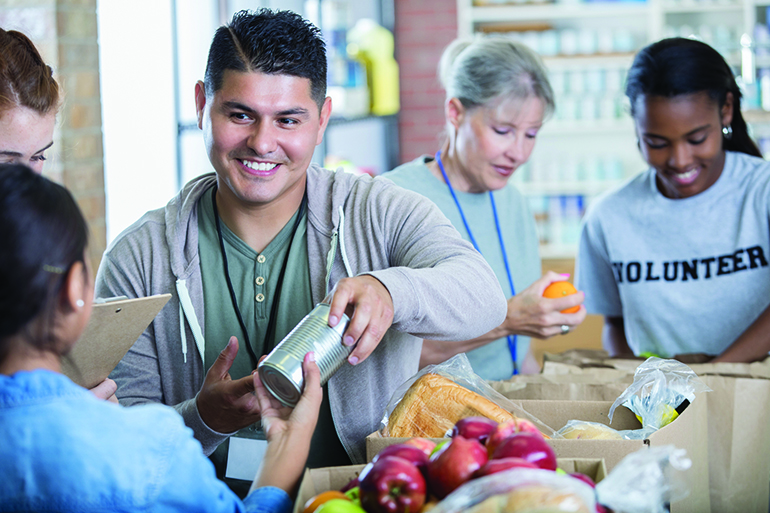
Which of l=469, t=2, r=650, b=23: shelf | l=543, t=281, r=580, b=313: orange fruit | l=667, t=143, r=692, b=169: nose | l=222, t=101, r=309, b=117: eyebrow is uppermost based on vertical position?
l=469, t=2, r=650, b=23: shelf

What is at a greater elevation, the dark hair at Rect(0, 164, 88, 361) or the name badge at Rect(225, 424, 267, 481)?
the dark hair at Rect(0, 164, 88, 361)

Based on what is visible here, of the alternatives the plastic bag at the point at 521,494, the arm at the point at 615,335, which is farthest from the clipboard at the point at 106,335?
the arm at the point at 615,335

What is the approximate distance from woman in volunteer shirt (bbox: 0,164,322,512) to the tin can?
164mm

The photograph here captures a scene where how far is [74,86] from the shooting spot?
183 cm

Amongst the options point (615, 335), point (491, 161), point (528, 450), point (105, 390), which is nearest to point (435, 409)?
point (528, 450)

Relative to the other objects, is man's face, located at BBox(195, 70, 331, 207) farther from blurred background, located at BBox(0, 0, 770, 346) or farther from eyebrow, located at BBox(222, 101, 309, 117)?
blurred background, located at BBox(0, 0, 770, 346)

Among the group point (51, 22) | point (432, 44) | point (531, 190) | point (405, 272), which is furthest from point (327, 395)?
point (432, 44)

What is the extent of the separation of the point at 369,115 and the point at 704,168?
2.23 metres

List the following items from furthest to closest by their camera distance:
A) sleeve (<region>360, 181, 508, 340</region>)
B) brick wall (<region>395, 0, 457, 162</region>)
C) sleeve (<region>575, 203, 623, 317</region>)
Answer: brick wall (<region>395, 0, 457, 162</region>)
sleeve (<region>575, 203, 623, 317</region>)
sleeve (<region>360, 181, 508, 340</region>)

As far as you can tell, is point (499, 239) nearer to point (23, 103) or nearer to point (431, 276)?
point (431, 276)

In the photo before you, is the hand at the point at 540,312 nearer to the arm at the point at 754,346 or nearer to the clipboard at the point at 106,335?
the arm at the point at 754,346

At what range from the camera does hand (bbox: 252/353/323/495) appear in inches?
35.2

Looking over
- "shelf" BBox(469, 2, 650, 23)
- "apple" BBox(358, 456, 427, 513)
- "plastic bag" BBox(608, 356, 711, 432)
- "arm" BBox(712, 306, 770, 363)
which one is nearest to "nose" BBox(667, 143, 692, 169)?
"arm" BBox(712, 306, 770, 363)

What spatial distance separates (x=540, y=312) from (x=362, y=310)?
0.88m
